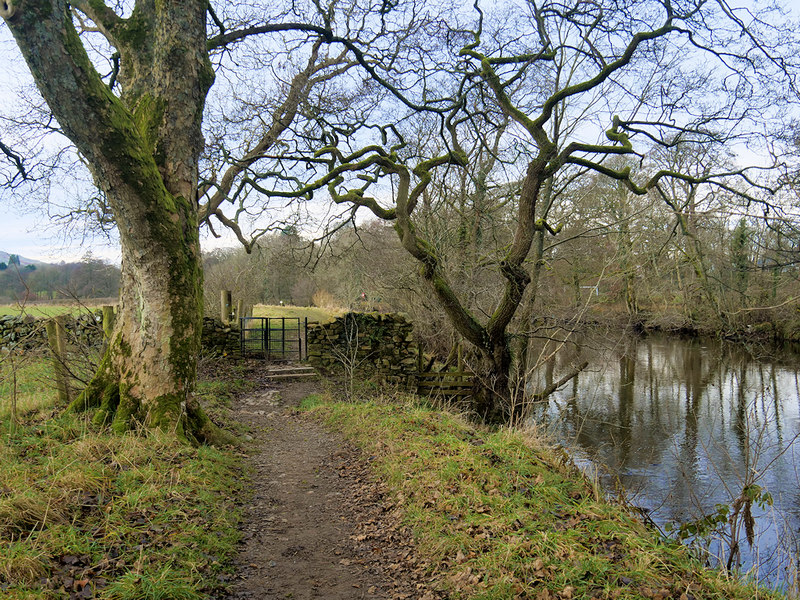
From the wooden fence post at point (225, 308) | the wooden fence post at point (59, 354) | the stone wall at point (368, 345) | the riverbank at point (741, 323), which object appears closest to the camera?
the wooden fence post at point (59, 354)

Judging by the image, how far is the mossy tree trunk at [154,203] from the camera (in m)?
5.05

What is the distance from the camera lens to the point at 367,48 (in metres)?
9.58

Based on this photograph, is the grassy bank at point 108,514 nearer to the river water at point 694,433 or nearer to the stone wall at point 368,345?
the river water at point 694,433

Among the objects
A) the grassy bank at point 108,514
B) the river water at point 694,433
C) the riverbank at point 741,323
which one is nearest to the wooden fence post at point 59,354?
the grassy bank at point 108,514

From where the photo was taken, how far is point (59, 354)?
20.6ft

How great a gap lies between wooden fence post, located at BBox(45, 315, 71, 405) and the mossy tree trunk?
2.74 feet

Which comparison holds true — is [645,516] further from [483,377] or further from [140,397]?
[483,377]

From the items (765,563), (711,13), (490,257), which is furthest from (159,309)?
(711,13)

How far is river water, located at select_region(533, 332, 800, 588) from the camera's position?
630 centimetres

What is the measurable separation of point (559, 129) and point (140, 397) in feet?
40.9

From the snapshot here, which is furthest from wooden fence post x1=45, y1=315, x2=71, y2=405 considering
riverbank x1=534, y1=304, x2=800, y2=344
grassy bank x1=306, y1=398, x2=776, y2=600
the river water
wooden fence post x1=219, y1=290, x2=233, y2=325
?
riverbank x1=534, y1=304, x2=800, y2=344

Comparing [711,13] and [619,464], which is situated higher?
[711,13]

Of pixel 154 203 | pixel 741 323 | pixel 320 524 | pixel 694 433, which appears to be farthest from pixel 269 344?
pixel 741 323

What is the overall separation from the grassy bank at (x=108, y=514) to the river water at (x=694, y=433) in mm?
3802
